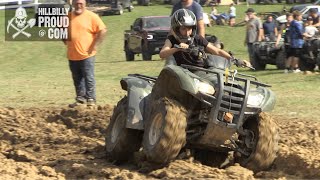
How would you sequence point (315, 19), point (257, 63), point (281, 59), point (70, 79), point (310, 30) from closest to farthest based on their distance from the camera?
point (70, 79) → point (310, 30) → point (281, 59) → point (257, 63) → point (315, 19)

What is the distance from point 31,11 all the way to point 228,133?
34.8m

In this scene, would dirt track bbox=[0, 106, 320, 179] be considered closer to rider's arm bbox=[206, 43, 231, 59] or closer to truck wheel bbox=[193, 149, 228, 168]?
truck wheel bbox=[193, 149, 228, 168]

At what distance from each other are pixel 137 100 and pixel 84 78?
4512mm

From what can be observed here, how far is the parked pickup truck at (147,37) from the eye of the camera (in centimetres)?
2761

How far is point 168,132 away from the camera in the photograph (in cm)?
723

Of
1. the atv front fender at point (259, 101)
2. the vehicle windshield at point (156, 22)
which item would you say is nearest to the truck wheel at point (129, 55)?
the vehicle windshield at point (156, 22)

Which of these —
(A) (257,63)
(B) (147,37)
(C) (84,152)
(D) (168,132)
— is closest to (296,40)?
(A) (257,63)

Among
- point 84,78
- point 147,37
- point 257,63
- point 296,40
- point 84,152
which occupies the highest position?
point 84,78

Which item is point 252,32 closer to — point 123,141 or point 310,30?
point 310,30

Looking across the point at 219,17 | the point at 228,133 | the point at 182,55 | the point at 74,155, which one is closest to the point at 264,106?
the point at 228,133

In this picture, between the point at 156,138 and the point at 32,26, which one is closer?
the point at 156,138

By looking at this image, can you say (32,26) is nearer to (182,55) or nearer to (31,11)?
(31,11)

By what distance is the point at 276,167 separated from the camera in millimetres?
8188

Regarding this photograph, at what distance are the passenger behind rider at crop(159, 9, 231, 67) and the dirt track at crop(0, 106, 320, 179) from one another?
3.48 feet
